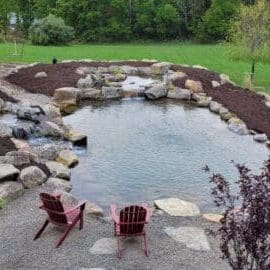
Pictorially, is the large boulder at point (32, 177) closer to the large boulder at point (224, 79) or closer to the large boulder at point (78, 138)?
the large boulder at point (78, 138)

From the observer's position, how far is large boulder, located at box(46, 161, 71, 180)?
14375 millimetres

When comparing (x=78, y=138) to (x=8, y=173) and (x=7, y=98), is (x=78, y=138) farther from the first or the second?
(x=7, y=98)

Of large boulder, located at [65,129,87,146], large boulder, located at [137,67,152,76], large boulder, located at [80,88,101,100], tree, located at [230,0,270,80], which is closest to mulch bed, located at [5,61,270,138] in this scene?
large boulder, located at [137,67,152,76]

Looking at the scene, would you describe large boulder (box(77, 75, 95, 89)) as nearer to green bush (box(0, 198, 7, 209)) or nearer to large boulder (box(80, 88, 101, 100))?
large boulder (box(80, 88, 101, 100))

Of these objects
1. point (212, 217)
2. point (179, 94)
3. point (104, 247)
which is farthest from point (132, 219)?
point (179, 94)

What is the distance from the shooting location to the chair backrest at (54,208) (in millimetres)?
10252

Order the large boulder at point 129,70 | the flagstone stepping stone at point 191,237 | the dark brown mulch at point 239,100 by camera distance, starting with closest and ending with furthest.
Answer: the flagstone stepping stone at point 191,237 → the dark brown mulch at point 239,100 → the large boulder at point 129,70

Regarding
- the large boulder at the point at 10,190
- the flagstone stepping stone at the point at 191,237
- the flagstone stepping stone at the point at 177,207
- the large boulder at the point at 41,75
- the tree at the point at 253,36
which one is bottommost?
the flagstone stepping stone at the point at 177,207

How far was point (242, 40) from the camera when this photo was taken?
2569cm

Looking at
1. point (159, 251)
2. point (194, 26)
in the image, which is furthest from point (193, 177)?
point (194, 26)

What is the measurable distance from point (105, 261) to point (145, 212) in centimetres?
119

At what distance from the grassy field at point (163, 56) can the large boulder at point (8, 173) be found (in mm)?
16960

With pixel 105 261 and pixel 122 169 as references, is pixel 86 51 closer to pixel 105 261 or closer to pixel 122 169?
pixel 122 169

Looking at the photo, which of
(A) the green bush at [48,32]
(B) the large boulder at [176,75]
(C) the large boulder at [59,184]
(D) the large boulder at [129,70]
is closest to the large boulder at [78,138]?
(C) the large boulder at [59,184]
